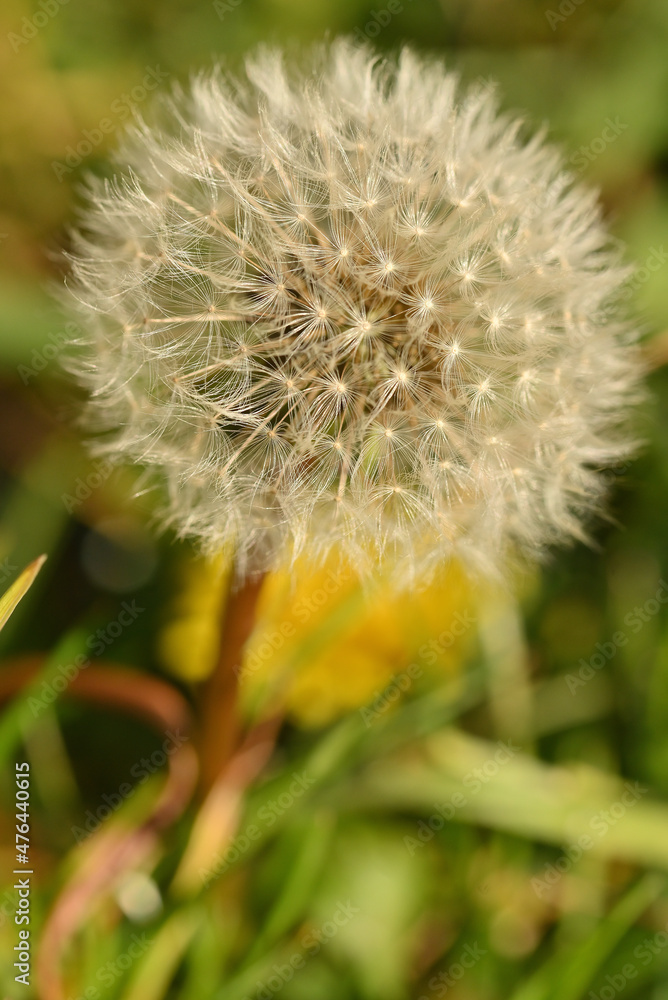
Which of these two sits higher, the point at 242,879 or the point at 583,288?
the point at 583,288

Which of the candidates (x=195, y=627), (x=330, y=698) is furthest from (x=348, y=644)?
(x=195, y=627)

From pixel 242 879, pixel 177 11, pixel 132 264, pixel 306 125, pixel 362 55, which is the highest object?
pixel 177 11

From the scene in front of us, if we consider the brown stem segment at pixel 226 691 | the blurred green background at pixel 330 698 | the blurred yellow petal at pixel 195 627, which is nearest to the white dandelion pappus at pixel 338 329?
the brown stem segment at pixel 226 691

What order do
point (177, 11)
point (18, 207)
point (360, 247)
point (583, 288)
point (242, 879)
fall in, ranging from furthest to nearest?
1. point (177, 11)
2. point (18, 207)
3. point (242, 879)
4. point (583, 288)
5. point (360, 247)

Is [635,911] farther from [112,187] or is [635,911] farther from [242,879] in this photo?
[112,187]

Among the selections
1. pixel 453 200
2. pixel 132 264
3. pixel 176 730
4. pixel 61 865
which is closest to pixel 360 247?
pixel 453 200

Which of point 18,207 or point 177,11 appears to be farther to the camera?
point 177,11

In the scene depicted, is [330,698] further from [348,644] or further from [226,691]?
[226,691]
